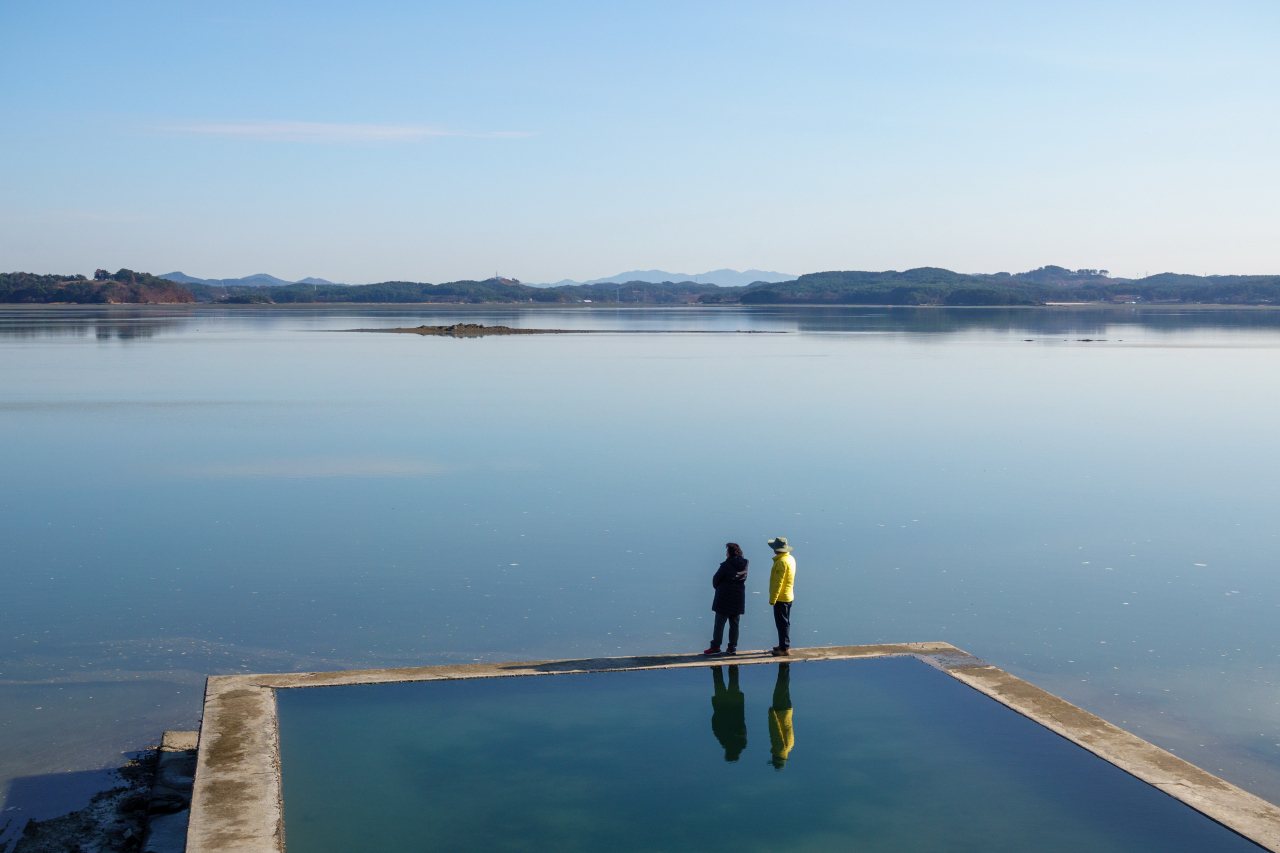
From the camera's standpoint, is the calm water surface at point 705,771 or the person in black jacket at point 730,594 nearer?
the calm water surface at point 705,771

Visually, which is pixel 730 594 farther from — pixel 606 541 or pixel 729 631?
pixel 606 541

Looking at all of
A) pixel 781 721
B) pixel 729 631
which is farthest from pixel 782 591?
pixel 781 721

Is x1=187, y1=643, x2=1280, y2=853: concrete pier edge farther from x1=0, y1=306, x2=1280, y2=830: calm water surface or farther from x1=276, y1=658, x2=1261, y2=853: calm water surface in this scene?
x1=0, y1=306, x2=1280, y2=830: calm water surface

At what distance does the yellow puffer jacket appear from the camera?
10547 millimetres

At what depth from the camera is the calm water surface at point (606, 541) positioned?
10781mm

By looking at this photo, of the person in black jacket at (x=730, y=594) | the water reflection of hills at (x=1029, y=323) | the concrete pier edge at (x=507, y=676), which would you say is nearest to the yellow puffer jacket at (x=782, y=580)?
the person in black jacket at (x=730, y=594)

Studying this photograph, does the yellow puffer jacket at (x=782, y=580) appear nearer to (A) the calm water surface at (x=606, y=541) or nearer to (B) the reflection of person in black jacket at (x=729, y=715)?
(B) the reflection of person in black jacket at (x=729, y=715)

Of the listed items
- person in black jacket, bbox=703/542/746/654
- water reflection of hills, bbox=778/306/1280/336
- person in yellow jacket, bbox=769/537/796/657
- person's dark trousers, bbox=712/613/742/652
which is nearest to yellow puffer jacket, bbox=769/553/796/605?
person in yellow jacket, bbox=769/537/796/657

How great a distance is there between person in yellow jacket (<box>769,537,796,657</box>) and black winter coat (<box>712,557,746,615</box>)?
1.00 ft

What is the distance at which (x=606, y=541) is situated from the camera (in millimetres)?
15570

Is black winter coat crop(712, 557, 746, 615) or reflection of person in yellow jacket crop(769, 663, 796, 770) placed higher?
black winter coat crop(712, 557, 746, 615)

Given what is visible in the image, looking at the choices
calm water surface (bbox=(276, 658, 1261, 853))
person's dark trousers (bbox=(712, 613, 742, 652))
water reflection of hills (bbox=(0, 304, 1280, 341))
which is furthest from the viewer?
water reflection of hills (bbox=(0, 304, 1280, 341))

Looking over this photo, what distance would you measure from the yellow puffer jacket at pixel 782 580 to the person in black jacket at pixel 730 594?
0.98ft

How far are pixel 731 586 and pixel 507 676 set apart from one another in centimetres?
233
